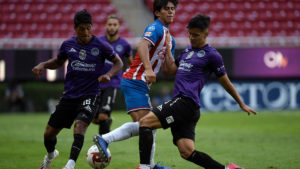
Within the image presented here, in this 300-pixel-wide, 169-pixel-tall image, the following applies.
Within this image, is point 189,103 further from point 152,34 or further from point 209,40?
point 209,40

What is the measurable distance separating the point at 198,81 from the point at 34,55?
14958mm

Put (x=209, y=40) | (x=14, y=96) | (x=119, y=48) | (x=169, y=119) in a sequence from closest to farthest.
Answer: (x=169, y=119), (x=119, y=48), (x=209, y=40), (x=14, y=96)

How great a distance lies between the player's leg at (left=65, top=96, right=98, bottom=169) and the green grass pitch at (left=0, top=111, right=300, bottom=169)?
98 cm

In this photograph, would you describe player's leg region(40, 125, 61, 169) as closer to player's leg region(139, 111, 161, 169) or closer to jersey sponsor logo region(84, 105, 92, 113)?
jersey sponsor logo region(84, 105, 92, 113)

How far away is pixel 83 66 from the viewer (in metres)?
6.77

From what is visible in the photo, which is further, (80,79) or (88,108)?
(80,79)

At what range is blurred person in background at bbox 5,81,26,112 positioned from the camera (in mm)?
21500

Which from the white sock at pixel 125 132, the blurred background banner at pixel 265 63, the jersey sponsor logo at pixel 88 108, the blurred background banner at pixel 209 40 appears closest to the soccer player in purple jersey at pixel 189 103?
the white sock at pixel 125 132

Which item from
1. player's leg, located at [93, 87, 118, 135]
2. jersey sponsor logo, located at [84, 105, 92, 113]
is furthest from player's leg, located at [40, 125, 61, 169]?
player's leg, located at [93, 87, 118, 135]

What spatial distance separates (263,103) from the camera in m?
20.7

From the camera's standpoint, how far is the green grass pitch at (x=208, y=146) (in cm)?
763

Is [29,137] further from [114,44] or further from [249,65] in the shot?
[249,65]

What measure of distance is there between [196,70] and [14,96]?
665 inches

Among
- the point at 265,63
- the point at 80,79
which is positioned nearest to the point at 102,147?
the point at 80,79
